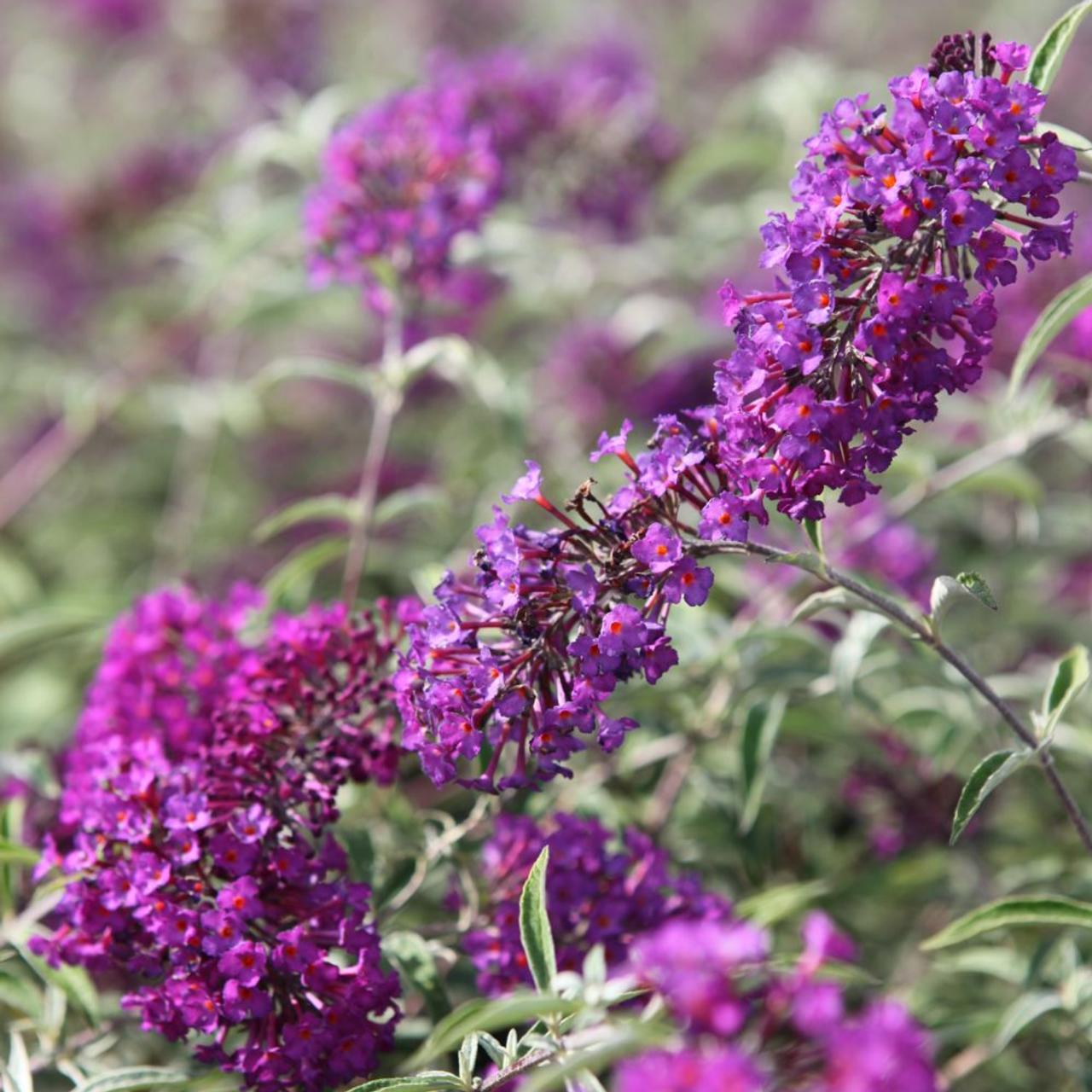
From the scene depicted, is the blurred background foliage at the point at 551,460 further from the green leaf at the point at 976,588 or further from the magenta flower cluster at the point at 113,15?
the green leaf at the point at 976,588

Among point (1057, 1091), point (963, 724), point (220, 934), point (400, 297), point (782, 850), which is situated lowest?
point (1057, 1091)

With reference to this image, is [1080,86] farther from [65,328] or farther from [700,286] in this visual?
[65,328]

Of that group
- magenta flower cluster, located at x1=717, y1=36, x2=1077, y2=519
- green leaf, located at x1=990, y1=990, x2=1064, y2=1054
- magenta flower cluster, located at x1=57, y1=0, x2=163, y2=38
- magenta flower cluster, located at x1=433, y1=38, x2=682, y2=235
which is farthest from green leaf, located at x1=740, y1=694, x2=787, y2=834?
magenta flower cluster, located at x1=57, y1=0, x2=163, y2=38

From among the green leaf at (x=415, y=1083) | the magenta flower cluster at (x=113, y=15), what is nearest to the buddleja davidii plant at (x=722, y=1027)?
the green leaf at (x=415, y=1083)

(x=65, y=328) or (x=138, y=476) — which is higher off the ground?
(x=65, y=328)

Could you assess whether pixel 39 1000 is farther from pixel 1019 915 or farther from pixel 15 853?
pixel 1019 915

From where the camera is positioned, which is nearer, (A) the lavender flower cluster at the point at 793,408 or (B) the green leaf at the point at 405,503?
(A) the lavender flower cluster at the point at 793,408

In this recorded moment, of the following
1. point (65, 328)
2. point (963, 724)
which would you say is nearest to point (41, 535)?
point (65, 328)
